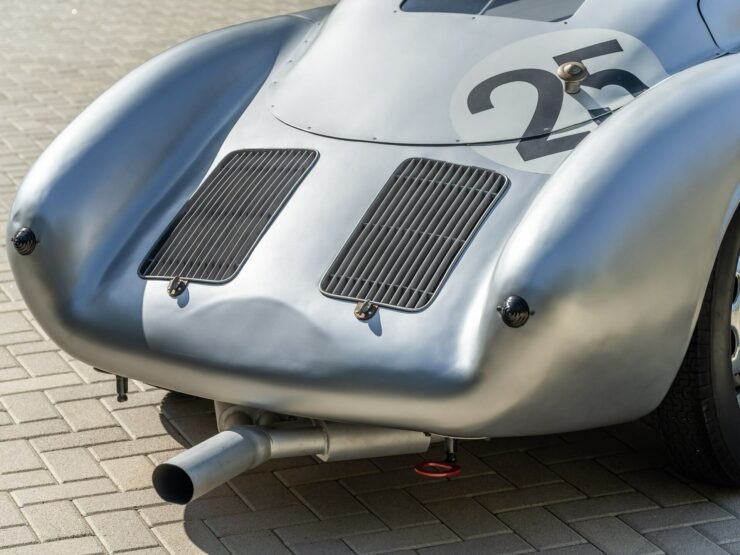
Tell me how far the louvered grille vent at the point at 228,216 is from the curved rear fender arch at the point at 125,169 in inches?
2.9

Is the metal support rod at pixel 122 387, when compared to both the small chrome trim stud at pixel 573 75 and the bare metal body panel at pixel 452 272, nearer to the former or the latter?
the bare metal body panel at pixel 452 272

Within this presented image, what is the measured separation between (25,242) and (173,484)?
101 cm

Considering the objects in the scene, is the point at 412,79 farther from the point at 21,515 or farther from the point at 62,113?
A: the point at 62,113

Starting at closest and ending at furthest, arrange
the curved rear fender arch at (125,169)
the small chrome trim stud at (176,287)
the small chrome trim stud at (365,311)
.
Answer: the small chrome trim stud at (365,311), the small chrome trim stud at (176,287), the curved rear fender arch at (125,169)

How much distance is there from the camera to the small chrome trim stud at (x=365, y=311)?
3387 mm

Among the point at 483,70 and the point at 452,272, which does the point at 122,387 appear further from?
the point at 483,70

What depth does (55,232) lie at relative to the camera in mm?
3783

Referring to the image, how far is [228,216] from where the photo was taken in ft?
12.7

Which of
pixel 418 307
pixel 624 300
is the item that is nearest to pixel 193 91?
pixel 418 307

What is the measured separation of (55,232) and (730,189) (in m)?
1.93

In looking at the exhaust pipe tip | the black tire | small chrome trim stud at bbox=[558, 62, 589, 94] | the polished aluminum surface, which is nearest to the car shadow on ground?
the black tire

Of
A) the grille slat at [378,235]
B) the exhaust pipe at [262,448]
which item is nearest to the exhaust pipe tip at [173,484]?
the exhaust pipe at [262,448]

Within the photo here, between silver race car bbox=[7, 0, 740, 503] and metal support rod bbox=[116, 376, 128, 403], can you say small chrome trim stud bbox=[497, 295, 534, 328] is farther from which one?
metal support rod bbox=[116, 376, 128, 403]

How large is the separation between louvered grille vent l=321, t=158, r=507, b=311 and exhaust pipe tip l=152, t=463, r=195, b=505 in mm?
661
